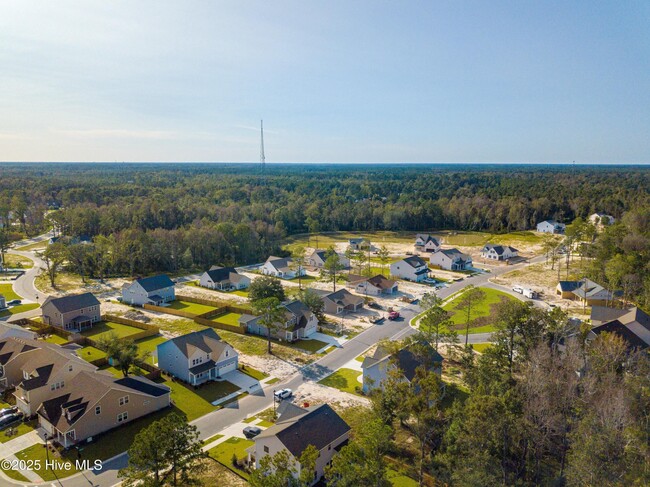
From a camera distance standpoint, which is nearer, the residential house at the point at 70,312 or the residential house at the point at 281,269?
the residential house at the point at 70,312

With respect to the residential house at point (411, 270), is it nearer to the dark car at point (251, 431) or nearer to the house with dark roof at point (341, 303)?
the house with dark roof at point (341, 303)

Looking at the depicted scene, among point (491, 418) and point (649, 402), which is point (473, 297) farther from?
point (491, 418)

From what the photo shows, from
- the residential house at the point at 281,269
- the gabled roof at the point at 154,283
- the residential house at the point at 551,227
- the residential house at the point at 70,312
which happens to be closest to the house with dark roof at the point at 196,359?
the residential house at the point at 70,312

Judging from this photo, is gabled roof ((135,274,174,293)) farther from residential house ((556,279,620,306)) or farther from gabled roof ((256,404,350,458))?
residential house ((556,279,620,306))

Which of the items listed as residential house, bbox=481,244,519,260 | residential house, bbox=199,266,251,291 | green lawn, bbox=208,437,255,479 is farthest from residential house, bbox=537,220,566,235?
green lawn, bbox=208,437,255,479

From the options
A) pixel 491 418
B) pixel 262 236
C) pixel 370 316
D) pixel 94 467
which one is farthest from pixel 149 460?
pixel 262 236

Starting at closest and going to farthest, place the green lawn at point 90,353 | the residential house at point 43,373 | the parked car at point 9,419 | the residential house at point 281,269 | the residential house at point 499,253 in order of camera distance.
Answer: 1. the parked car at point 9,419
2. the residential house at point 43,373
3. the green lawn at point 90,353
4. the residential house at point 281,269
5. the residential house at point 499,253

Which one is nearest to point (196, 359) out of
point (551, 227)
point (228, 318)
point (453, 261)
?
point (228, 318)
